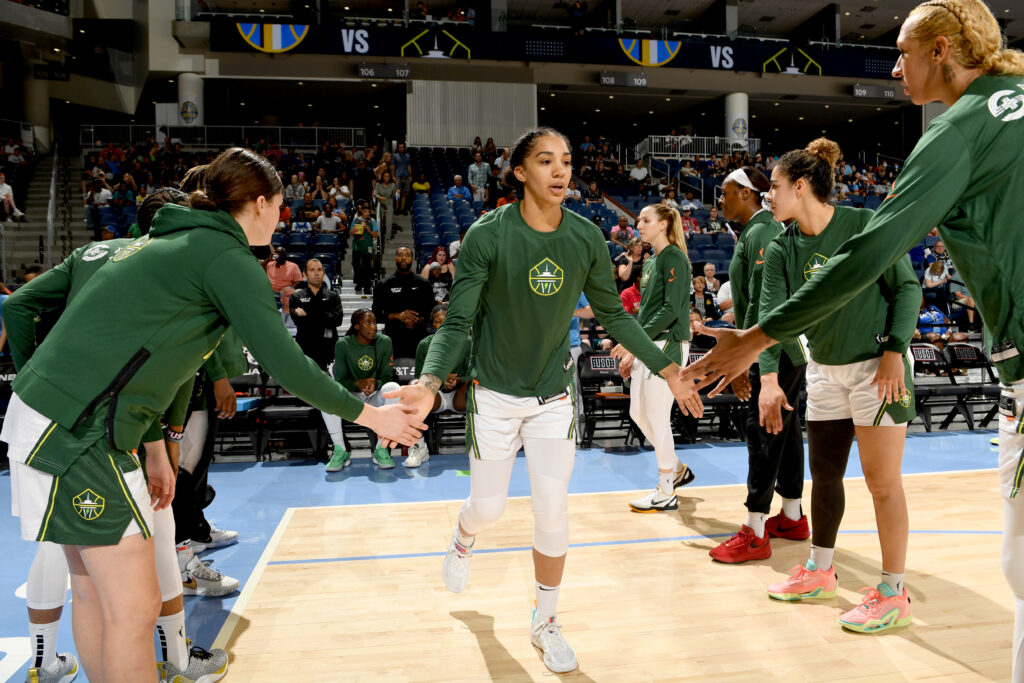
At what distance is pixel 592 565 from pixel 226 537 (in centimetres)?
215

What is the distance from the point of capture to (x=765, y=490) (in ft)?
12.3

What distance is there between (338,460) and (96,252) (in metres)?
4.10

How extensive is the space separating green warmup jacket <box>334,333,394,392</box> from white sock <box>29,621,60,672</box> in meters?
4.08

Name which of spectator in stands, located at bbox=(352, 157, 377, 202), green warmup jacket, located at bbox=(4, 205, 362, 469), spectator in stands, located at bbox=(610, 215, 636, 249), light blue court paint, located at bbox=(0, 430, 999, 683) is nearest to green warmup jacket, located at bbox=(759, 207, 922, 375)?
light blue court paint, located at bbox=(0, 430, 999, 683)

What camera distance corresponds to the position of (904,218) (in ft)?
4.65

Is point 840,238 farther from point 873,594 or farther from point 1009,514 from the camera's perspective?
point 1009,514

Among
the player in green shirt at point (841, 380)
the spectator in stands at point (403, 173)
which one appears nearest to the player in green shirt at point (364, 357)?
the player in green shirt at point (841, 380)

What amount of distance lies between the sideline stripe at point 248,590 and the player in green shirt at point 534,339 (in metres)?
1.17

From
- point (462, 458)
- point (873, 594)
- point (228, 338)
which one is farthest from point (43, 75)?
point (873, 594)

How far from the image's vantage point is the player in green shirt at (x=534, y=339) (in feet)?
8.86

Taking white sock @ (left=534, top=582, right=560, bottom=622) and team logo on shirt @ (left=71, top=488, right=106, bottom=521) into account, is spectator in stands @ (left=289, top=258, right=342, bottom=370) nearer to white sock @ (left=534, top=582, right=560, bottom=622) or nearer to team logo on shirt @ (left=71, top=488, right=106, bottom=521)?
white sock @ (left=534, top=582, right=560, bottom=622)

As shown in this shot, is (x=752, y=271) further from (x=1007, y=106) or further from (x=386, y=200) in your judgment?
(x=386, y=200)

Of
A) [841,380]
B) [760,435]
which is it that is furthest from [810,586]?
[841,380]

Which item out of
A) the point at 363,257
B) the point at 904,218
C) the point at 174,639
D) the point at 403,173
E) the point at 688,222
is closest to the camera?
the point at 904,218
